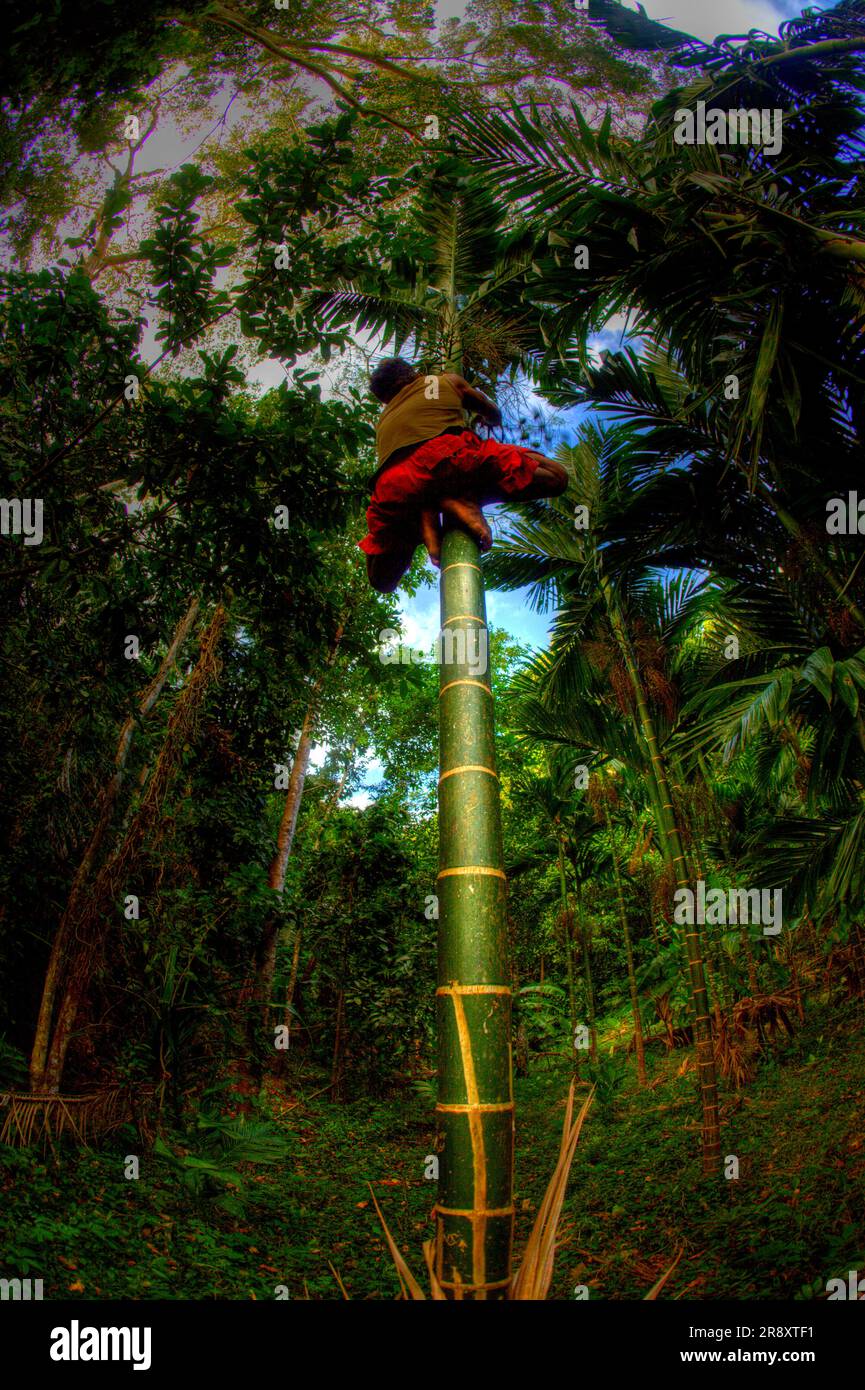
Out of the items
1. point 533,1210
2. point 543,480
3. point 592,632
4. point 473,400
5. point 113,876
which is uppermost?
point 592,632

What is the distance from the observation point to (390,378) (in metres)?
3.63

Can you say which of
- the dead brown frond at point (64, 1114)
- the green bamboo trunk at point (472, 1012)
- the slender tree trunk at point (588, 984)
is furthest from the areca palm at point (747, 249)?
the slender tree trunk at point (588, 984)

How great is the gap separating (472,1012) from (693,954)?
530 centimetres

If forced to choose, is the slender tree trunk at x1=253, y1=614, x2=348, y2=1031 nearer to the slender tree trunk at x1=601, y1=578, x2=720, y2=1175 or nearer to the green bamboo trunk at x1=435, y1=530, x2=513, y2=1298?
the slender tree trunk at x1=601, y1=578, x2=720, y2=1175

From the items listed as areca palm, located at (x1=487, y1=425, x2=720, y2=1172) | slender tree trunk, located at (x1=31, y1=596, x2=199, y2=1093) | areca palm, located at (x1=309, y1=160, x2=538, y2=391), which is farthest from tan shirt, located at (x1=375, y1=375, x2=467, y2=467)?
slender tree trunk, located at (x1=31, y1=596, x2=199, y2=1093)

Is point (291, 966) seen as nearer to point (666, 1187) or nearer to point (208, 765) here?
point (208, 765)

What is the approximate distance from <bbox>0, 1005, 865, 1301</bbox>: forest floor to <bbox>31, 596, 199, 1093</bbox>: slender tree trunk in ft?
3.01

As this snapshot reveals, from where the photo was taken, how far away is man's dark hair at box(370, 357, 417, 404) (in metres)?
3.62

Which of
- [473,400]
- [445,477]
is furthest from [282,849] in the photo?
[445,477]

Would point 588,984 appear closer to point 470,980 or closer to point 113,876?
point 113,876

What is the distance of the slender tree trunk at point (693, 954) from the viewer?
614 cm

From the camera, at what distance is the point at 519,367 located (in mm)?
4957

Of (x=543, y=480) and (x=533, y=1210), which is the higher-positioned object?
(x=543, y=480)

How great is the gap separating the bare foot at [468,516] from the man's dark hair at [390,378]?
1.09m
